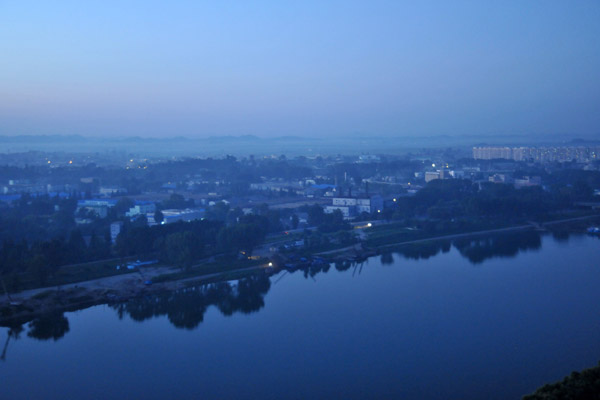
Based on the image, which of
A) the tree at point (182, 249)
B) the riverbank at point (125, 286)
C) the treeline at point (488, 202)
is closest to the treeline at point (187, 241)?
the tree at point (182, 249)

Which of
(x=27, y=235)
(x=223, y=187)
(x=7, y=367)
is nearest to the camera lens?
(x=7, y=367)

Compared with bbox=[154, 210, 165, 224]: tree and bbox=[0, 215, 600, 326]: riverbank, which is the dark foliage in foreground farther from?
bbox=[154, 210, 165, 224]: tree

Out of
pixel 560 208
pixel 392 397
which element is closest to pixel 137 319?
pixel 392 397

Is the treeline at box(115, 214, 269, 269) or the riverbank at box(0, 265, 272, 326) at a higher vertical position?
the treeline at box(115, 214, 269, 269)

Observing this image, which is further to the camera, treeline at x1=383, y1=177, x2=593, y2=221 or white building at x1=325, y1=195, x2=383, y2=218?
white building at x1=325, y1=195, x2=383, y2=218

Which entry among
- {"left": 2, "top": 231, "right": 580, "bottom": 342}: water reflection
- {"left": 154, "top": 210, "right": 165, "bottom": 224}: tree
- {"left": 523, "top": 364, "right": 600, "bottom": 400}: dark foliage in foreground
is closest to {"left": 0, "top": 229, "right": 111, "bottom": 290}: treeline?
{"left": 2, "top": 231, "right": 580, "bottom": 342}: water reflection

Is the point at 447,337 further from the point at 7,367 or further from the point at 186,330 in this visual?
the point at 7,367

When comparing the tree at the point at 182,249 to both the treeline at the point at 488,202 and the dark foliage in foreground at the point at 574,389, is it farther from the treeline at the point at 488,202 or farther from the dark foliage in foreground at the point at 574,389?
the dark foliage in foreground at the point at 574,389

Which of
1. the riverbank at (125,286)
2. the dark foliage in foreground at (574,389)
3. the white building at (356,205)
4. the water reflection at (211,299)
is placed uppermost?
the dark foliage in foreground at (574,389)
